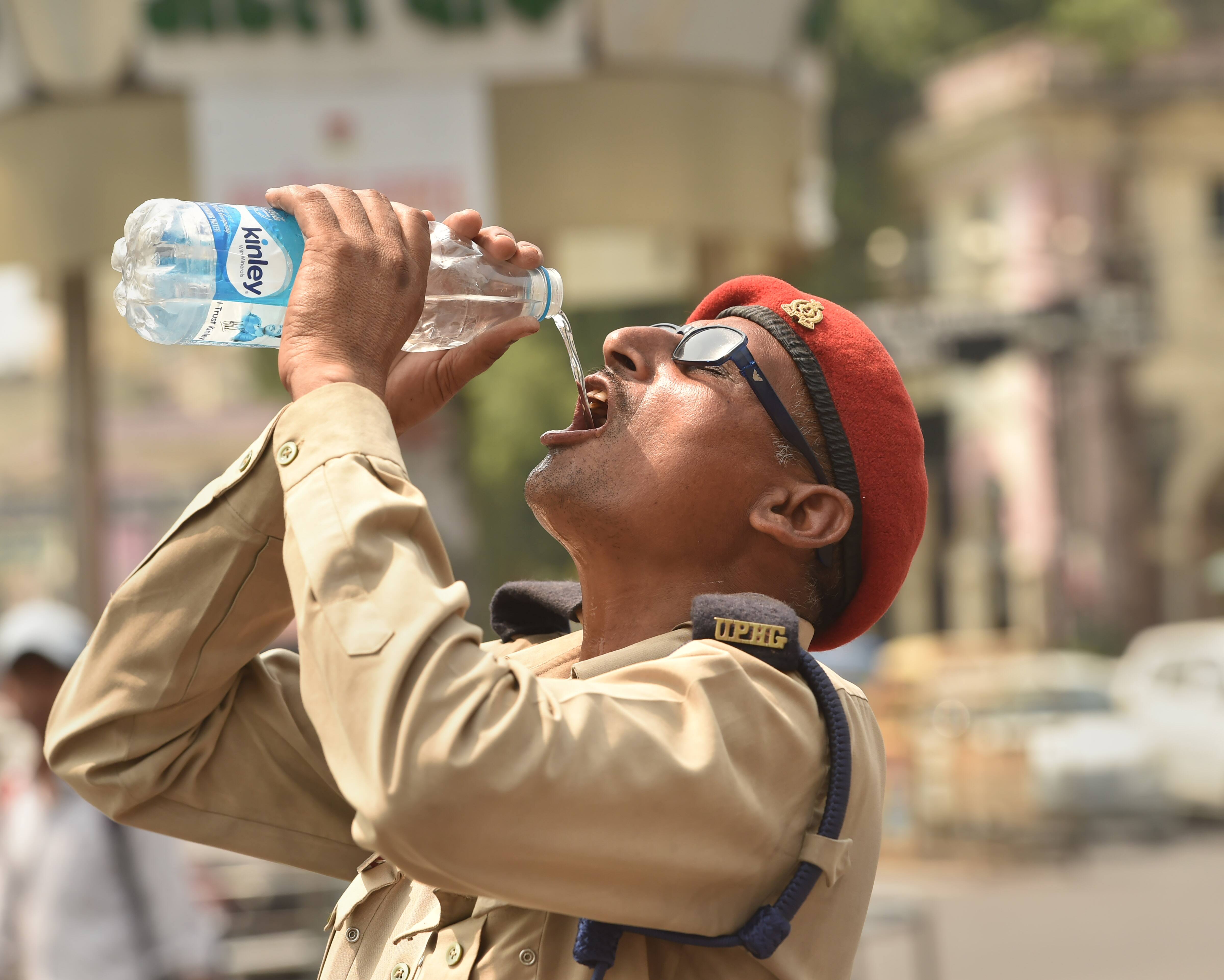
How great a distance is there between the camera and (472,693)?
156 cm

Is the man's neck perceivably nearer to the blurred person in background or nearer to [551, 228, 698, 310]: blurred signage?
the blurred person in background

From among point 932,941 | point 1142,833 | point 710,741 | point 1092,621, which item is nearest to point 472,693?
point 710,741

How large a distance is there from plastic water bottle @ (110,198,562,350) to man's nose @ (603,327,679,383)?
0.17 metres

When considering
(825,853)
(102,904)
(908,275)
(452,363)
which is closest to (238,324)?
(452,363)

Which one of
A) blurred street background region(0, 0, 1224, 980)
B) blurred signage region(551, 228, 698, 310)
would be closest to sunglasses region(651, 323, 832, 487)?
blurred street background region(0, 0, 1224, 980)

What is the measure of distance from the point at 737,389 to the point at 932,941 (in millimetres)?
5894

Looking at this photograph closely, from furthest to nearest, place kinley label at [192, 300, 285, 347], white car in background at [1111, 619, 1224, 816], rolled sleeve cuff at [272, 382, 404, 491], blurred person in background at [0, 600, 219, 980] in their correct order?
1. white car in background at [1111, 619, 1224, 816]
2. blurred person in background at [0, 600, 219, 980]
3. kinley label at [192, 300, 285, 347]
4. rolled sleeve cuff at [272, 382, 404, 491]

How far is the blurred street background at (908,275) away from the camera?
637 cm

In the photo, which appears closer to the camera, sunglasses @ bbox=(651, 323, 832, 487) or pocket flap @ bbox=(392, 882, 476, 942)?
pocket flap @ bbox=(392, 882, 476, 942)

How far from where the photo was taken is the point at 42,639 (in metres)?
4.57

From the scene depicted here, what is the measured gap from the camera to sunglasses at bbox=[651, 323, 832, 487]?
2.07 meters

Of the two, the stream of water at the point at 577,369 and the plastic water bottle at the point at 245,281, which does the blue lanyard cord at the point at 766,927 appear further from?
the plastic water bottle at the point at 245,281

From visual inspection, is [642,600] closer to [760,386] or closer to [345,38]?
[760,386]

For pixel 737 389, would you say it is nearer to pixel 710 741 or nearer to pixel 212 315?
pixel 710 741
